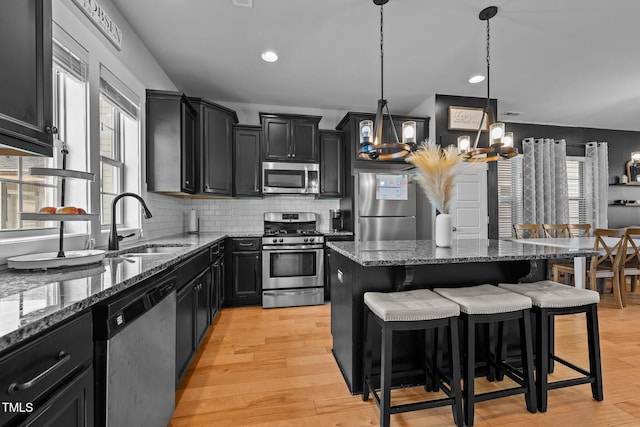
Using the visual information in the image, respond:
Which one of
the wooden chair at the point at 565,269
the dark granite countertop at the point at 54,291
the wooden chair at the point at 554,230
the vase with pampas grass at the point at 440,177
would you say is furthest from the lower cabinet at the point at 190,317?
the wooden chair at the point at 554,230

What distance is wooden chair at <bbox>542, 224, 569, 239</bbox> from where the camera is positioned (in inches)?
176

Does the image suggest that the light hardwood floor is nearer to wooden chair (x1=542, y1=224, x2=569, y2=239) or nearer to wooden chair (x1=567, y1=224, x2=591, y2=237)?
wooden chair (x1=542, y1=224, x2=569, y2=239)

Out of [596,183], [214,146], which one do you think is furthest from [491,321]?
[596,183]

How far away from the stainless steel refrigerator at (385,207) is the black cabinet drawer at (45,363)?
3.24m

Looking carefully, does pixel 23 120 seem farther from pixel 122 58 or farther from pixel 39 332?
pixel 122 58

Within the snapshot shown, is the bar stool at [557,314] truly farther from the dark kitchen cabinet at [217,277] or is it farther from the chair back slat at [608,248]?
the dark kitchen cabinet at [217,277]

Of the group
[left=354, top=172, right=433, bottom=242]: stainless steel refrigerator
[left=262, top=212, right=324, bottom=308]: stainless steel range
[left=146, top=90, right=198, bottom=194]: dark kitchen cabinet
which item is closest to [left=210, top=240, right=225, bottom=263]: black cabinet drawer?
[left=262, top=212, right=324, bottom=308]: stainless steel range

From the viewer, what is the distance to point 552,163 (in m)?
5.09

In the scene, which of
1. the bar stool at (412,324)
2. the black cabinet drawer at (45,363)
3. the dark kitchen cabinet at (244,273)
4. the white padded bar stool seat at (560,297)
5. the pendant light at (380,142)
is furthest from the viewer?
the dark kitchen cabinet at (244,273)

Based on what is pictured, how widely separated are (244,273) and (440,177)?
103 inches

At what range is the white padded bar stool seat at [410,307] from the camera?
1494mm

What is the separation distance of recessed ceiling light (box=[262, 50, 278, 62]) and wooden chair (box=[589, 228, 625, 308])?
13.7 feet

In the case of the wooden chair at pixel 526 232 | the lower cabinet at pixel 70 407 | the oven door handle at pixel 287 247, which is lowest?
the lower cabinet at pixel 70 407

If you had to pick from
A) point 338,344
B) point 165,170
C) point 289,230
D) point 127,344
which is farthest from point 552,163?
point 127,344
